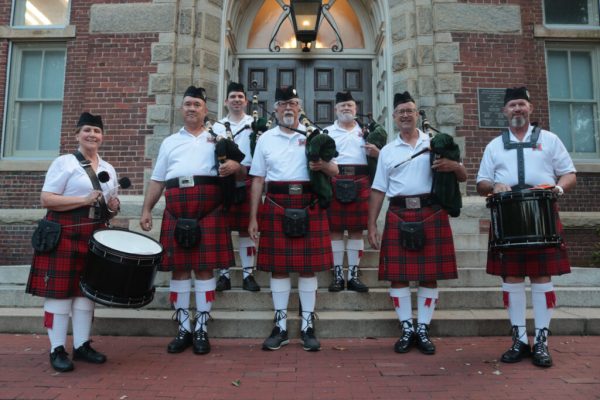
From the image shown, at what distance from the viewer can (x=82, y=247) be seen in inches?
141

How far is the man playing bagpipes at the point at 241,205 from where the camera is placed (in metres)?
4.84

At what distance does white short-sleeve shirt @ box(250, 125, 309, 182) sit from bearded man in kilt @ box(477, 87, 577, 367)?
1656mm

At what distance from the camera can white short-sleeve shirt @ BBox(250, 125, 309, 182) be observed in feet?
13.1

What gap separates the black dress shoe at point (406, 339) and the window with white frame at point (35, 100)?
6553 mm

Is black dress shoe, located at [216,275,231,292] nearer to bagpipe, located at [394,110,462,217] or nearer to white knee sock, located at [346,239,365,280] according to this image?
white knee sock, located at [346,239,365,280]

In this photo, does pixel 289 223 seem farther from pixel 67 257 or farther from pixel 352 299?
pixel 67 257

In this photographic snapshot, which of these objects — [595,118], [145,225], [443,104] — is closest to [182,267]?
[145,225]

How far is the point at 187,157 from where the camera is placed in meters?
3.95

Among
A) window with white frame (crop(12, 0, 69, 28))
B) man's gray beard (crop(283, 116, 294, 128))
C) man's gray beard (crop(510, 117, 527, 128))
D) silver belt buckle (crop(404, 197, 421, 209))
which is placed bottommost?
silver belt buckle (crop(404, 197, 421, 209))

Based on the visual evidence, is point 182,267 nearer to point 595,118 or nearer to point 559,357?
point 559,357

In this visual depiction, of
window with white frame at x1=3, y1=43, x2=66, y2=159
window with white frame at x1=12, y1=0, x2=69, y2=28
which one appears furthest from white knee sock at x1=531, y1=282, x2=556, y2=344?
window with white frame at x1=12, y1=0, x2=69, y2=28

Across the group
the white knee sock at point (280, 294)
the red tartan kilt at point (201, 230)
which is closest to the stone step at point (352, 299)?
the white knee sock at point (280, 294)

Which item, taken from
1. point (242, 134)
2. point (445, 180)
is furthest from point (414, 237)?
point (242, 134)

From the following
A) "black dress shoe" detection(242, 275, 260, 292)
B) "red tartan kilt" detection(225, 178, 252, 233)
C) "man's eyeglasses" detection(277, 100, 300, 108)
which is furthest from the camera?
"red tartan kilt" detection(225, 178, 252, 233)
